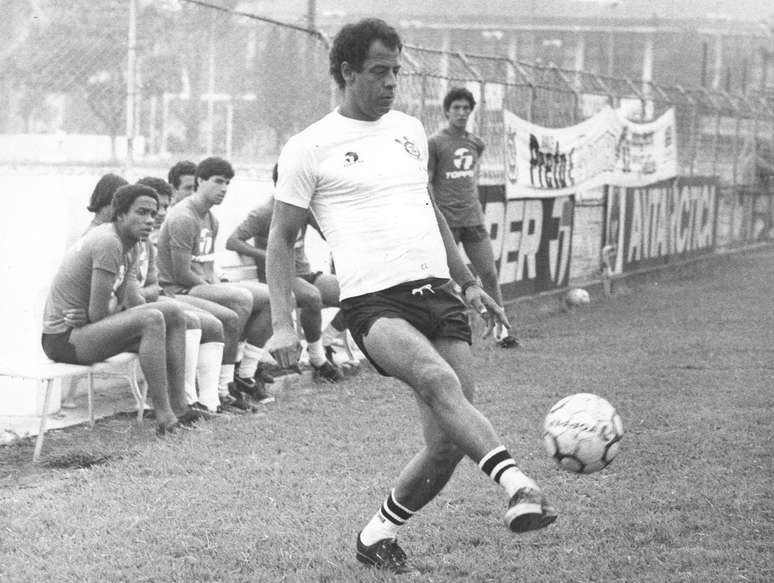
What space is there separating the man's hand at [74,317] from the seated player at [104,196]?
0.72 metres

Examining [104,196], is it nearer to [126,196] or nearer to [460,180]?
[126,196]

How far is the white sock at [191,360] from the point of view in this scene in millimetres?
8781

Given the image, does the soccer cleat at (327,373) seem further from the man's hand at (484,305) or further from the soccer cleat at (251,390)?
the man's hand at (484,305)

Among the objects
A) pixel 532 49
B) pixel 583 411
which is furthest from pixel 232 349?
pixel 532 49

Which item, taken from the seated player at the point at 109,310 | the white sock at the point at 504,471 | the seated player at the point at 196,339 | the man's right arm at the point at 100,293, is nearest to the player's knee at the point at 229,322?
the seated player at the point at 196,339

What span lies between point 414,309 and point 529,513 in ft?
3.28

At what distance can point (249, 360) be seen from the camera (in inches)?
384

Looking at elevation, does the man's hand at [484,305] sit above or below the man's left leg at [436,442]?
above

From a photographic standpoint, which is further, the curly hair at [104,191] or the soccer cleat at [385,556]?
the curly hair at [104,191]

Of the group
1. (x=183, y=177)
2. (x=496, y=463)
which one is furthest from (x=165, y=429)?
(x=496, y=463)

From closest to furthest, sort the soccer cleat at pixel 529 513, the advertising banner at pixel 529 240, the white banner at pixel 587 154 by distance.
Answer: the soccer cleat at pixel 529 513, the advertising banner at pixel 529 240, the white banner at pixel 587 154

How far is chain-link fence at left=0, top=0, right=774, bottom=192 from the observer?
9.24m

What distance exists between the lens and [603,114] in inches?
691

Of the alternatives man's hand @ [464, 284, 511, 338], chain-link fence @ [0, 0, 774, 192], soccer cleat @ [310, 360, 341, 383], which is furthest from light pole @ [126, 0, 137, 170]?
man's hand @ [464, 284, 511, 338]
